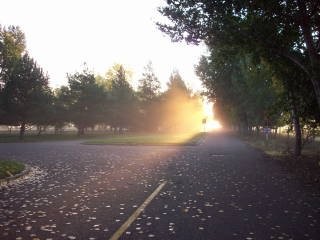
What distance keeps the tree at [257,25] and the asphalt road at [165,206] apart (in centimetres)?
540

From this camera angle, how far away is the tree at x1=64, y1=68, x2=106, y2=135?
7028cm

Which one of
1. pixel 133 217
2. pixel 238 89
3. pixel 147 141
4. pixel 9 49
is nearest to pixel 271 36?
pixel 133 217

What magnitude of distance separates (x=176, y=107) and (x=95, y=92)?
34.2 m

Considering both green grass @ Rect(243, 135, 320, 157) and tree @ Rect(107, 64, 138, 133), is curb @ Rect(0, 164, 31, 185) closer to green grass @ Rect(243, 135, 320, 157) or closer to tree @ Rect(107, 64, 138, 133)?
green grass @ Rect(243, 135, 320, 157)

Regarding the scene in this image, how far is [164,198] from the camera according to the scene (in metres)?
10.8

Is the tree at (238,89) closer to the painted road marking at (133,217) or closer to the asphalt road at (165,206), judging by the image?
the asphalt road at (165,206)

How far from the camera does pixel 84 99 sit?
70875mm

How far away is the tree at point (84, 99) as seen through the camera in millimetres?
70281

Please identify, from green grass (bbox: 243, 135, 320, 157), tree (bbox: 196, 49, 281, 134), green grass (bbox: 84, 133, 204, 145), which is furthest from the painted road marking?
tree (bbox: 196, 49, 281, 134)

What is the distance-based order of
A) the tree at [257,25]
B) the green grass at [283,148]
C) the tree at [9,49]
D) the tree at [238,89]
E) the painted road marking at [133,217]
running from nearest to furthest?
1. the painted road marking at [133,217]
2. the tree at [257,25]
3. the green grass at [283,148]
4. the tree at [238,89]
5. the tree at [9,49]

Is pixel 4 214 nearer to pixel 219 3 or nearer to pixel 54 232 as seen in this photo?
pixel 54 232

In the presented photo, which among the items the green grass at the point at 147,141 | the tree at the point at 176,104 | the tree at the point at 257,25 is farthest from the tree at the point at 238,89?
the tree at the point at 176,104

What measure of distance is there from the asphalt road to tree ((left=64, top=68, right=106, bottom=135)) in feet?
180

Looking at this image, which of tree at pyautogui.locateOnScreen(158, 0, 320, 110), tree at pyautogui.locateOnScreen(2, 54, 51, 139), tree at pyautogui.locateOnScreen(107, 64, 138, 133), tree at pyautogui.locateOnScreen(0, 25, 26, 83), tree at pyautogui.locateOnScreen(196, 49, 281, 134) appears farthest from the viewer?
tree at pyautogui.locateOnScreen(107, 64, 138, 133)
